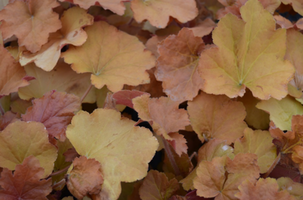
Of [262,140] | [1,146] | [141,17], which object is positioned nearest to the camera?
[1,146]

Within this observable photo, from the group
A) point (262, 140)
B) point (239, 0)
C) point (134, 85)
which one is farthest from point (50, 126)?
point (239, 0)

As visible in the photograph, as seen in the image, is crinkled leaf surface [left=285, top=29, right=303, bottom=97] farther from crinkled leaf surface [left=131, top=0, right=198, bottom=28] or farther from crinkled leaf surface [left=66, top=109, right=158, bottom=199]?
crinkled leaf surface [left=66, top=109, right=158, bottom=199]

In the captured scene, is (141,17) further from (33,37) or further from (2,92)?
(2,92)

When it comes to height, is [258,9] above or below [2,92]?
above

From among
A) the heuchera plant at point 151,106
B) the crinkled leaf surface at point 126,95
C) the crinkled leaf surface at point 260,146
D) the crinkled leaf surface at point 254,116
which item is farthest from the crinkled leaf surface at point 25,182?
the crinkled leaf surface at point 254,116

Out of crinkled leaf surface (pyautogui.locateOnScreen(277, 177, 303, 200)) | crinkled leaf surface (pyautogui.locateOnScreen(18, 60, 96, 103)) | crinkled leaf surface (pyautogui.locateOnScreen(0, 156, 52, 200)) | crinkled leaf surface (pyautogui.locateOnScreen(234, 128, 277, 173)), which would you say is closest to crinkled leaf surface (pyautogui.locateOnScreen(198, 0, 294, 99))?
crinkled leaf surface (pyautogui.locateOnScreen(234, 128, 277, 173))

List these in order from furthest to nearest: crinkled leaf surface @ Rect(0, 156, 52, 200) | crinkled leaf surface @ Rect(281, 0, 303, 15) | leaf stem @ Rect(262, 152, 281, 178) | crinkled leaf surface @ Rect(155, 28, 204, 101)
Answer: crinkled leaf surface @ Rect(281, 0, 303, 15), crinkled leaf surface @ Rect(155, 28, 204, 101), leaf stem @ Rect(262, 152, 281, 178), crinkled leaf surface @ Rect(0, 156, 52, 200)
